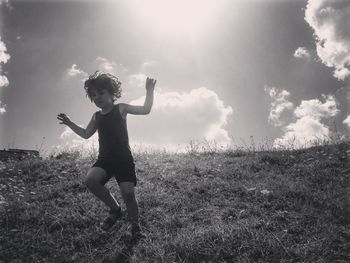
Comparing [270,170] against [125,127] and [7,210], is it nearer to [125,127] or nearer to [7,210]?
[125,127]

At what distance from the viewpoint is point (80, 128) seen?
4.93m

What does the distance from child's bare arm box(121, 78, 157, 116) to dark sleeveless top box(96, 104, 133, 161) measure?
0.50ft

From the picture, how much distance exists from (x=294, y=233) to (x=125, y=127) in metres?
2.58

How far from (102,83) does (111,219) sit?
6.28 ft

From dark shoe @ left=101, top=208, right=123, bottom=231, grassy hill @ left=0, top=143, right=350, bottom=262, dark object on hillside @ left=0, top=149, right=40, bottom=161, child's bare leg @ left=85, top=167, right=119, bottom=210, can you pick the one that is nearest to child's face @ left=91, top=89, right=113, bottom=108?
child's bare leg @ left=85, top=167, right=119, bottom=210

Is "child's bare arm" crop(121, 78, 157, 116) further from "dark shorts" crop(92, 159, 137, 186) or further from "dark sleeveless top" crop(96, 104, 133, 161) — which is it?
"dark shorts" crop(92, 159, 137, 186)

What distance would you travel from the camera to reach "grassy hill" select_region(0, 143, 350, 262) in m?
3.66

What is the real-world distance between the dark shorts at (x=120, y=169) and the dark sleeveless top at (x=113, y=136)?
0.19 feet

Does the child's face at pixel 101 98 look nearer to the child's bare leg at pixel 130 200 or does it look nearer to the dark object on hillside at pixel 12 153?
the child's bare leg at pixel 130 200

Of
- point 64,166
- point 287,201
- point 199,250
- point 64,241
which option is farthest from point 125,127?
point 64,166

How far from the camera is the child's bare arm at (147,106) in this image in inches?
175

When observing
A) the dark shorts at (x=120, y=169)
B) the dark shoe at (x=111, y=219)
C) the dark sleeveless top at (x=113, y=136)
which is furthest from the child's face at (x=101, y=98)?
the dark shoe at (x=111, y=219)

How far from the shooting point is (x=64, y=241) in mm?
4180

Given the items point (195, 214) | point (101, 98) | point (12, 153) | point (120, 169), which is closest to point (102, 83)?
point (101, 98)
